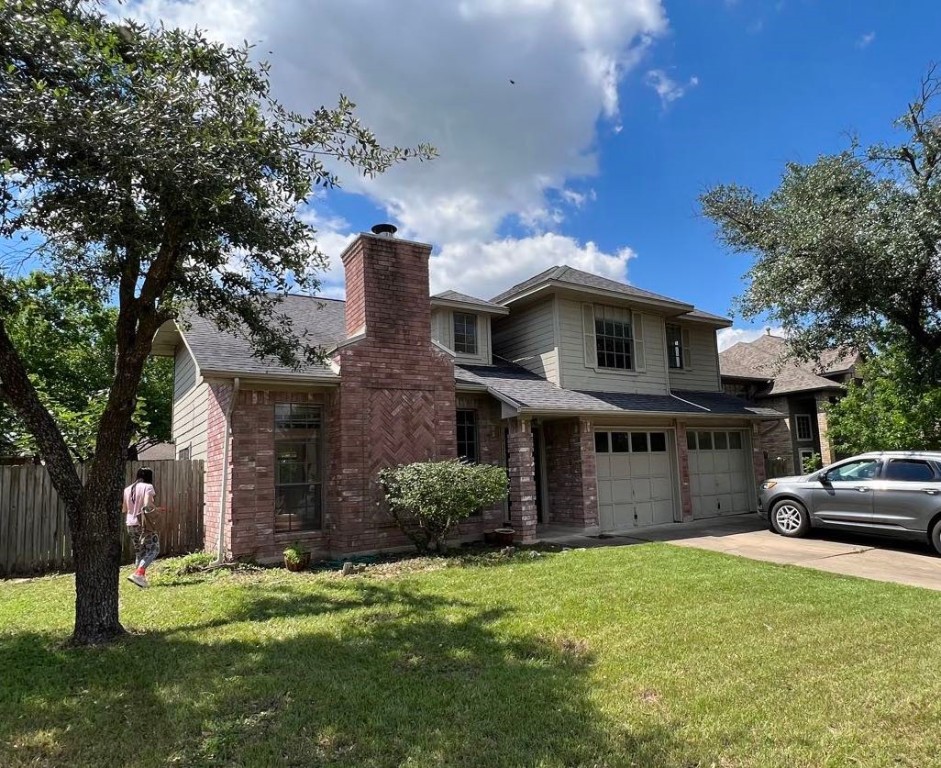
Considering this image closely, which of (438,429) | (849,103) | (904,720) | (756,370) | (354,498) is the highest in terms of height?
(849,103)

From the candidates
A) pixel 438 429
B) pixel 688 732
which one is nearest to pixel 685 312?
pixel 438 429

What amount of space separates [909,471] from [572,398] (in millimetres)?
6128

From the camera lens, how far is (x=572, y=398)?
12695 millimetres

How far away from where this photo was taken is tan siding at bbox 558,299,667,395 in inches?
536

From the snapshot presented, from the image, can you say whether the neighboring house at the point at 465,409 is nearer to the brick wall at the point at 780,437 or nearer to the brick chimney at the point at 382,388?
the brick chimney at the point at 382,388

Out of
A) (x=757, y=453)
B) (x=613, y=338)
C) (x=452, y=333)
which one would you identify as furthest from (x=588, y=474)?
(x=757, y=453)

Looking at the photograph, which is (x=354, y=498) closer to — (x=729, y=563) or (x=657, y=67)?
(x=729, y=563)

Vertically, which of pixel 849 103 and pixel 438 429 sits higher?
pixel 849 103

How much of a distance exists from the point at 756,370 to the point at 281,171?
67.7 ft

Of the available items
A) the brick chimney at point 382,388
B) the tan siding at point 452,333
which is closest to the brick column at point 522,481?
the brick chimney at point 382,388

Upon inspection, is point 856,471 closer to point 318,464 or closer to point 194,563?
point 318,464

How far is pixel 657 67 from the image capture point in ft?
36.2

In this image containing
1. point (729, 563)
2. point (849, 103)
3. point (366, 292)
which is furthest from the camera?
point (849, 103)

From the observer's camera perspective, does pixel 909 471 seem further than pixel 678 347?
No
